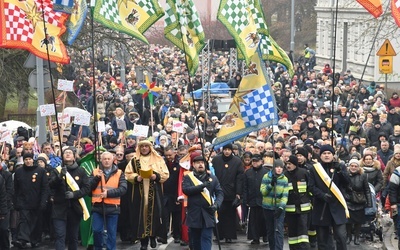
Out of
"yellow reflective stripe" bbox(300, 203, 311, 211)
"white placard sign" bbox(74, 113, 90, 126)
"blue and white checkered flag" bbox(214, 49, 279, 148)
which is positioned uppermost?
"blue and white checkered flag" bbox(214, 49, 279, 148)

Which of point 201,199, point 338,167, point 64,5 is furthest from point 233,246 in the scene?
point 64,5

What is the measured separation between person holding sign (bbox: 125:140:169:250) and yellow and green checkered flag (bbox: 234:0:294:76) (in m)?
2.99

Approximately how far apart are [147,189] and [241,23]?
10.2ft

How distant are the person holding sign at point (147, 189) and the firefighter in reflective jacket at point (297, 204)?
2211 mm

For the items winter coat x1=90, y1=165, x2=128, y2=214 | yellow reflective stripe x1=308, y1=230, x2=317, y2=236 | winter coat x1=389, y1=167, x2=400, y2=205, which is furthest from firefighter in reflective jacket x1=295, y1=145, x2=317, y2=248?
winter coat x1=90, y1=165, x2=128, y2=214

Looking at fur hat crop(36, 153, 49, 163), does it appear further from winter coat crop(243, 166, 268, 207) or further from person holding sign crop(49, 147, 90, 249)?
winter coat crop(243, 166, 268, 207)

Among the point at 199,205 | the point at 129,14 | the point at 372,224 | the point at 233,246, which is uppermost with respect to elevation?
the point at 129,14

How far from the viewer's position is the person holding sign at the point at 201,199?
1772 cm

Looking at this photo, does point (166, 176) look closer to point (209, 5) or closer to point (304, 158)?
point (304, 158)

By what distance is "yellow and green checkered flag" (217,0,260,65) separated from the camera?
20547 mm

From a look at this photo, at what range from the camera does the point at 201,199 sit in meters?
17.9

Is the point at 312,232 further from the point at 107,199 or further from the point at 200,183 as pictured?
the point at 107,199

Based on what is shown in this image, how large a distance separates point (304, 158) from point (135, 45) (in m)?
21.5

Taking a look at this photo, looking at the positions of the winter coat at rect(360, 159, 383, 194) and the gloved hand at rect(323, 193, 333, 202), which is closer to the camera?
the gloved hand at rect(323, 193, 333, 202)
